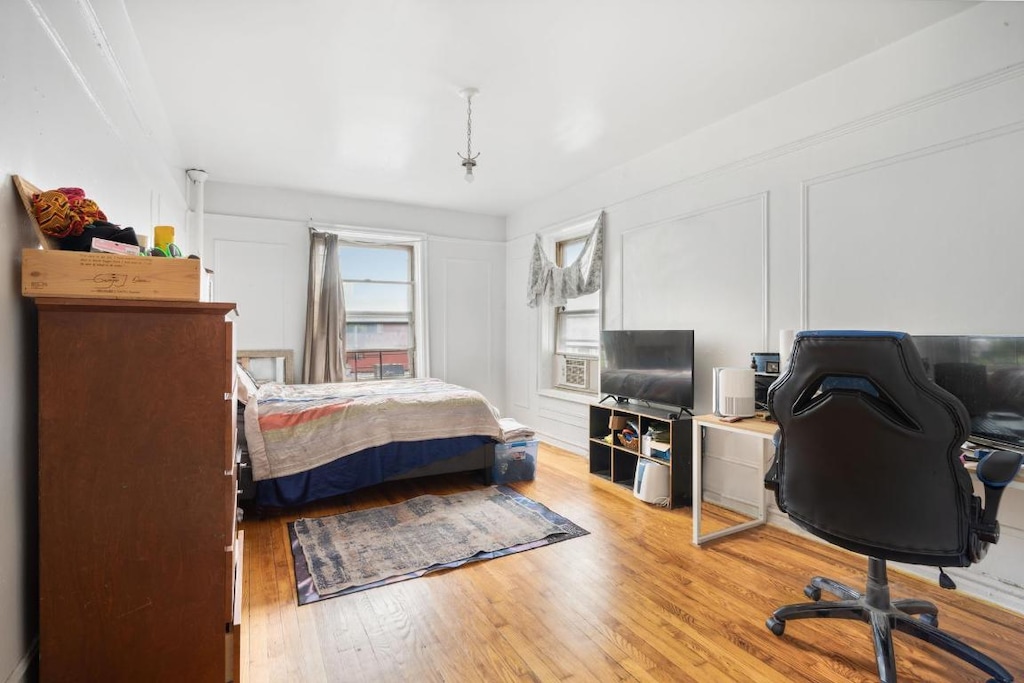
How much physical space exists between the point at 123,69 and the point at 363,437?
2388 millimetres

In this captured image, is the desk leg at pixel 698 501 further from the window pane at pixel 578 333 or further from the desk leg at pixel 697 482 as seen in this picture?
the window pane at pixel 578 333

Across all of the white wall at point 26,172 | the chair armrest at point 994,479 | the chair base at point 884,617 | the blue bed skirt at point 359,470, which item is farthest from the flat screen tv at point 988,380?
the white wall at point 26,172

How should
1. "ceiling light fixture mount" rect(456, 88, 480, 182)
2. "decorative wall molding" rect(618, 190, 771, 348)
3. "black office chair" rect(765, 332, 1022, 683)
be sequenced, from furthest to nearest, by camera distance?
"decorative wall molding" rect(618, 190, 771, 348)
"ceiling light fixture mount" rect(456, 88, 480, 182)
"black office chair" rect(765, 332, 1022, 683)

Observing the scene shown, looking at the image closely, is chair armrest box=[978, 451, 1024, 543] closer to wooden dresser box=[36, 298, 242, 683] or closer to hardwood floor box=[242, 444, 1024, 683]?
hardwood floor box=[242, 444, 1024, 683]

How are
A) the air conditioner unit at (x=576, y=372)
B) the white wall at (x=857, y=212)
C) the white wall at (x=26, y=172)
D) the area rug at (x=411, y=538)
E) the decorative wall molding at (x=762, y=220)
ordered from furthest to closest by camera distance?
the air conditioner unit at (x=576, y=372), the decorative wall molding at (x=762, y=220), the area rug at (x=411, y=538), the white wall at (x=857, y=212), the white wall at (x=26, y=172)

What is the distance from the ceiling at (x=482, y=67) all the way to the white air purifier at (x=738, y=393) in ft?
5.56

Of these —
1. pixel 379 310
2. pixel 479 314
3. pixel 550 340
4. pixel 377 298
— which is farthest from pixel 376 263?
pixel 550 340

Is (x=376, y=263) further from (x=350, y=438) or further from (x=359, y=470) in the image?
(x=359, y=470)

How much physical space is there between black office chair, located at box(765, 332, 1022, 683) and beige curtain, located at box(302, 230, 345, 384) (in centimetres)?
443

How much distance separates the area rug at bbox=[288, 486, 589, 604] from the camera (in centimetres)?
246

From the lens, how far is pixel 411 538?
288 centimetres

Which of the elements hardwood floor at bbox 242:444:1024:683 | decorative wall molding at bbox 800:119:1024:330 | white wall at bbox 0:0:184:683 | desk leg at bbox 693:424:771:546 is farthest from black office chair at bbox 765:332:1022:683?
white wall at bbox 0:0:184:683

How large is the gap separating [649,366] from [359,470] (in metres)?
2.27

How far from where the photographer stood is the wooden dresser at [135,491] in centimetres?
133
